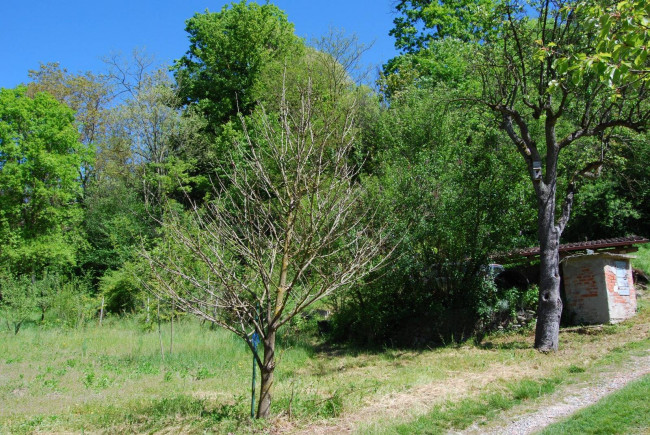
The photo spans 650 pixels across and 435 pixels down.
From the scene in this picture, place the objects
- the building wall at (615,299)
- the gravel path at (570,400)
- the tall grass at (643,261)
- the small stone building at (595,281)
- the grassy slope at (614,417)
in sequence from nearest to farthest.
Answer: the grassy slope at (614,417)
the gravel path at (570,400)
the building wall at (615,299)
the small stone building at (595,281)
the tall grass at (643,261)

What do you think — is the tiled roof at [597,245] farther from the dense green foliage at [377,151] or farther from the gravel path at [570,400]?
the gravel path at [570,400]

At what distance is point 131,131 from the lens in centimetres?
3080

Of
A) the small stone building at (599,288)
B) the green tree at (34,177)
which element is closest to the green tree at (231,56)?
the green tree at (34,177)

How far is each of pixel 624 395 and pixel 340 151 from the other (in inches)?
209

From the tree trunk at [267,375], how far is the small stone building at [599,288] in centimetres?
1140

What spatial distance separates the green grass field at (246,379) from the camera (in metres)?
7.23

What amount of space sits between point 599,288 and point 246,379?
10.3 meters

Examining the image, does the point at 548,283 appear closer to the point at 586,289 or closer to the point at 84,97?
the point at 586,289

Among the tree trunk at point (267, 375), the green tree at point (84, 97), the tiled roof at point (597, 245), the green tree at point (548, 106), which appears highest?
the green tree at point (84, 97)

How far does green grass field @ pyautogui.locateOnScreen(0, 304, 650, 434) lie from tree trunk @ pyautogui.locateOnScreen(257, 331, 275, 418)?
0.18 meters

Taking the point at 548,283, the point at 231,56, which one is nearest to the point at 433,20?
the point at 231,56

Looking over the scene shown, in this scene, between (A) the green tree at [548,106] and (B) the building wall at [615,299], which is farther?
(B) the building wall at [615,299]

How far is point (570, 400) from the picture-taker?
7.79 m

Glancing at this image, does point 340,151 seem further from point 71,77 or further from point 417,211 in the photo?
point 71,77
